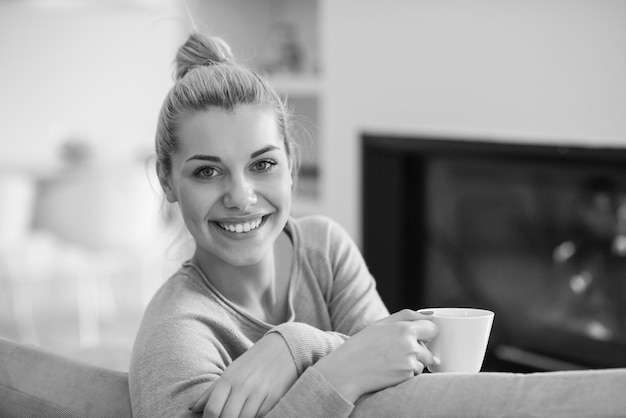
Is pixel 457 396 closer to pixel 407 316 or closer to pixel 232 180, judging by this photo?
pixel 407 316

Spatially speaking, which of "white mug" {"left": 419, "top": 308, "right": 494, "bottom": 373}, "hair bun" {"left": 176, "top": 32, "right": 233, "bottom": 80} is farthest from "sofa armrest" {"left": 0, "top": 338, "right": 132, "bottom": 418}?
"hair bun" {"left": 176, "top": 32, "right": 233, "bottom": 80}

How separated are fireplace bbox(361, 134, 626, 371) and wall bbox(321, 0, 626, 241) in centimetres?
6

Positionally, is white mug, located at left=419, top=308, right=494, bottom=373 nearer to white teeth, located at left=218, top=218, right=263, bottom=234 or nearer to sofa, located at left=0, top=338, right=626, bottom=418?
sofa, located at left=0, top=338, right=626, bottom=418

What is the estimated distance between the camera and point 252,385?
99 cm

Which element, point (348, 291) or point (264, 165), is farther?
point (348, 291)

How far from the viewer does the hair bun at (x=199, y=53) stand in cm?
145

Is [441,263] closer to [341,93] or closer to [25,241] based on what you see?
[341,93]

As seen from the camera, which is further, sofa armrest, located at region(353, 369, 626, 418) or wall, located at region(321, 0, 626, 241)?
wall, located at region(321, 0, 626, 241)

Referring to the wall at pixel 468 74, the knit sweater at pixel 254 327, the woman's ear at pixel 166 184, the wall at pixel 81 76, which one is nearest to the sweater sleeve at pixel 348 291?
the knit sweater at pixel 254 327

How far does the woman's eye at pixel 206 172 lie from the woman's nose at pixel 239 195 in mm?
30

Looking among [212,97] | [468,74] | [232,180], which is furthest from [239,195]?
[468,74]

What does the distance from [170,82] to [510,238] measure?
2237 mm

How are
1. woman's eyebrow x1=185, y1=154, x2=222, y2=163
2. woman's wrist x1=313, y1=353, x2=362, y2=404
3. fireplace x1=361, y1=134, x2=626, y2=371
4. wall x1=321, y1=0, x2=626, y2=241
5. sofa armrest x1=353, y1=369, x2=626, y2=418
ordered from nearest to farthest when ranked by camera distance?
sofa armrest x1=353, y1=369, x2=626, y2=418
woman's wrist x1=313, y1=353, x2=362, y2=404
woman's eyebrow x1=185, y1=154, x2=222, y2=163
wall x1=321, y1=0, x2=626, y2=241
fireplace x1=361, y1=134, x2=626, y2=371

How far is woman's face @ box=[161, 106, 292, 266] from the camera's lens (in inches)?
48.9
